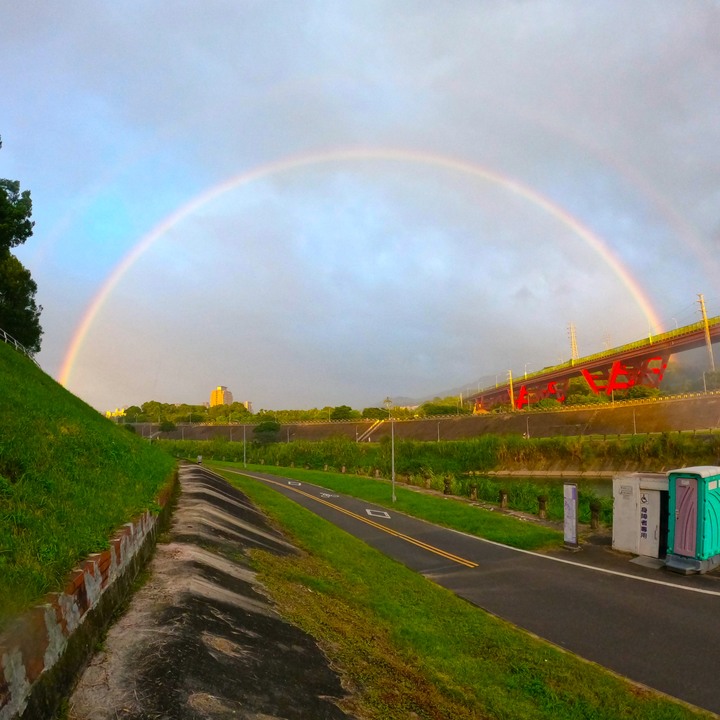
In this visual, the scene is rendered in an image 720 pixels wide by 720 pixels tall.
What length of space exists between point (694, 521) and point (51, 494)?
1568 cm

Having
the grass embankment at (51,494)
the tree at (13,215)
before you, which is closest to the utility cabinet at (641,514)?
the grass embankment at (51,494)

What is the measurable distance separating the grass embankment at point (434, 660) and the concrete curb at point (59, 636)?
8.58 feet

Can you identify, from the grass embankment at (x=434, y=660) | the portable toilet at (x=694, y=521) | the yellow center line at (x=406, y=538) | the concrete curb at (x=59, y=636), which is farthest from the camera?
the yellow center line at (x=406, y=538)

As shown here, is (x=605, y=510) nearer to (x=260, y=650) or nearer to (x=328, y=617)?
(x=328, y=617)

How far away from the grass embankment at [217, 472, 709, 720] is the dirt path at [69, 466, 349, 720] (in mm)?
552

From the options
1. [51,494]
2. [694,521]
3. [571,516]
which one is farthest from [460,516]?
[51,494]

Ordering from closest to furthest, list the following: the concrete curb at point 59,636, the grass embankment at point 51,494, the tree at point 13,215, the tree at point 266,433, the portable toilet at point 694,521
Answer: the concrete curb at point 59,636
the grass embankment at point 51,494
the portable toilet at point 694,521
the tree at point 13,215
the tree at point 266,433

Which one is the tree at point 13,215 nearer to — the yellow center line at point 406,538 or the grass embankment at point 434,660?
the yellow center line at point 406,538

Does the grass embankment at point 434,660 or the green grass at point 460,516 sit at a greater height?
the grass embankment at point 434,660

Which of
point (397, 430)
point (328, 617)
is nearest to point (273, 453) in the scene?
point (397, 430)

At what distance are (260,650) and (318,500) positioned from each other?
87.0 feet

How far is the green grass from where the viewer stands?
18828mm

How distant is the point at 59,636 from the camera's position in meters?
4.11

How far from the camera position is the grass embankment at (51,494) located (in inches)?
173
